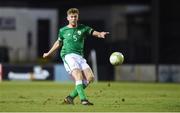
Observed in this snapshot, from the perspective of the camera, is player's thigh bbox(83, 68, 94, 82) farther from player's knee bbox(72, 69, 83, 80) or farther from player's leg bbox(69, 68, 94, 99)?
player's knee bbox(72, 69, 83, 80)

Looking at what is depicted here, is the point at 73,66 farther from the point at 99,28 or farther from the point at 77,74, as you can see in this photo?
the point at 99,28

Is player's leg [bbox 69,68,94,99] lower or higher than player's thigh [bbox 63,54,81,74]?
lower

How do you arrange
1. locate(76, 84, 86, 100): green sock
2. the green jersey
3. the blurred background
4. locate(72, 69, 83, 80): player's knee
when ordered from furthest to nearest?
the blurred background, the green jersey, locate(72, 69, 83, 80): player's knee, locate(76, 84, 86, 100): green sock

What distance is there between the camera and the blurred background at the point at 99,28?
161 feet

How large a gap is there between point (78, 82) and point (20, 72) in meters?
20.7

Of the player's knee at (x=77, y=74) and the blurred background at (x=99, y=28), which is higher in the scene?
the player's knee at (x=77, y=74)

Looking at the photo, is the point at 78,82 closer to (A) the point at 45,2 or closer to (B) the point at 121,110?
(B) the point at 121,110

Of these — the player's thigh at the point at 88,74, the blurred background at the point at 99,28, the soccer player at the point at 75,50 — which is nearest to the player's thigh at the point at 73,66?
the soccer player at the point at 75,50

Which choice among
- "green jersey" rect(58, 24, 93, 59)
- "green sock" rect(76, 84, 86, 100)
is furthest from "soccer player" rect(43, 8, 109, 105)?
"green sock" rect(76, 84, 86, 100)

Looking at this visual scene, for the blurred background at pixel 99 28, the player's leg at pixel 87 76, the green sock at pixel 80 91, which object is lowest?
the blurred background at pixel 99 28

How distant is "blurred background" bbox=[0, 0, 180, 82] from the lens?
161 ft

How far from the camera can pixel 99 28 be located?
56.8 meters

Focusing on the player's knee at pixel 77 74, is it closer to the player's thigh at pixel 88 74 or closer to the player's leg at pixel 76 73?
the player's leg at pixel 76 73

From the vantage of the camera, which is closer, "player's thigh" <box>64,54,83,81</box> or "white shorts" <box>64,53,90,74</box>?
"player's thigh" <box>64,54,83,81</box>
